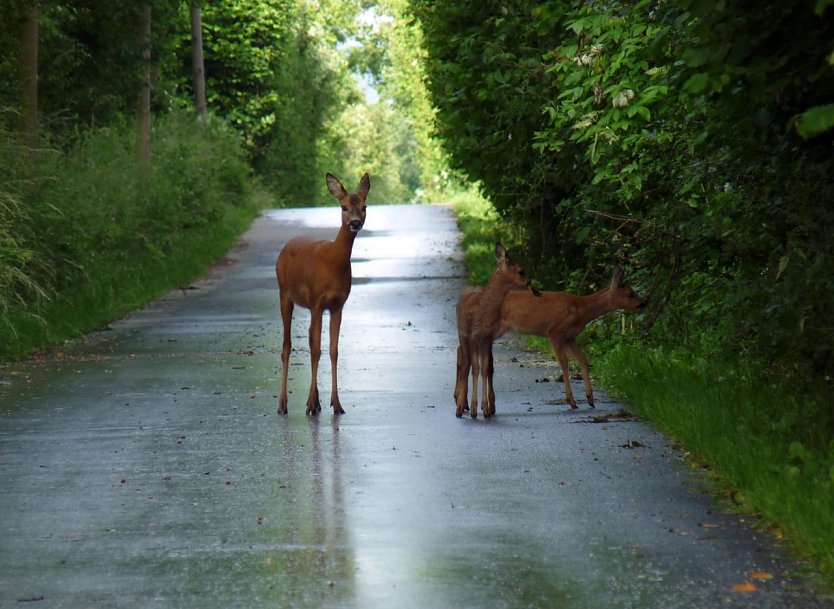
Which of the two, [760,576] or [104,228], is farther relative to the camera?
[104,228]

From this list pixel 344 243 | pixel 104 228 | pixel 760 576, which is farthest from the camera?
pixel 104 228

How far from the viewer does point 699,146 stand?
37.1ft

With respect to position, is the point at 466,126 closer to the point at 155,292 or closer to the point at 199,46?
the point at 155,292

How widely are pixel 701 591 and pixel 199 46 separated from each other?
151ft

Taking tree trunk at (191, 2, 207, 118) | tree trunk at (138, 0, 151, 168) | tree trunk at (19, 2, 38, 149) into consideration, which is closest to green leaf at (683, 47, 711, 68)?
tree trunk at (19, 2, 38, 149)

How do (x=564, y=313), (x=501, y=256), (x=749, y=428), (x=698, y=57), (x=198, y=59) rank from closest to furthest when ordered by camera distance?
(x=698, y=57) < (x=749, y=428) < (x=501, y=256) < (x=564, y=313) < (x=198, y=59)

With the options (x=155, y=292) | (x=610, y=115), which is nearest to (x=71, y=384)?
(x=610, y=115)

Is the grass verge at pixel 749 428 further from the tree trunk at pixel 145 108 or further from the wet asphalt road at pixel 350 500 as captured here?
the tree trunk at pixel 145 108

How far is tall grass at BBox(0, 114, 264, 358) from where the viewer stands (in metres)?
19.4

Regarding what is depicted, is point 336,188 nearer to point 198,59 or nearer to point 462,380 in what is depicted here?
point 462,380

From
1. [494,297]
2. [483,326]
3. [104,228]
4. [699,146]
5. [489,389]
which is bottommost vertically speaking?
[104,228]

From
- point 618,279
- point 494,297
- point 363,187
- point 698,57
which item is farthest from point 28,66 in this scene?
point 698,57

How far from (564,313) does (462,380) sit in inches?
45.5

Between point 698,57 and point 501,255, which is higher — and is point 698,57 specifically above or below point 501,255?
above
